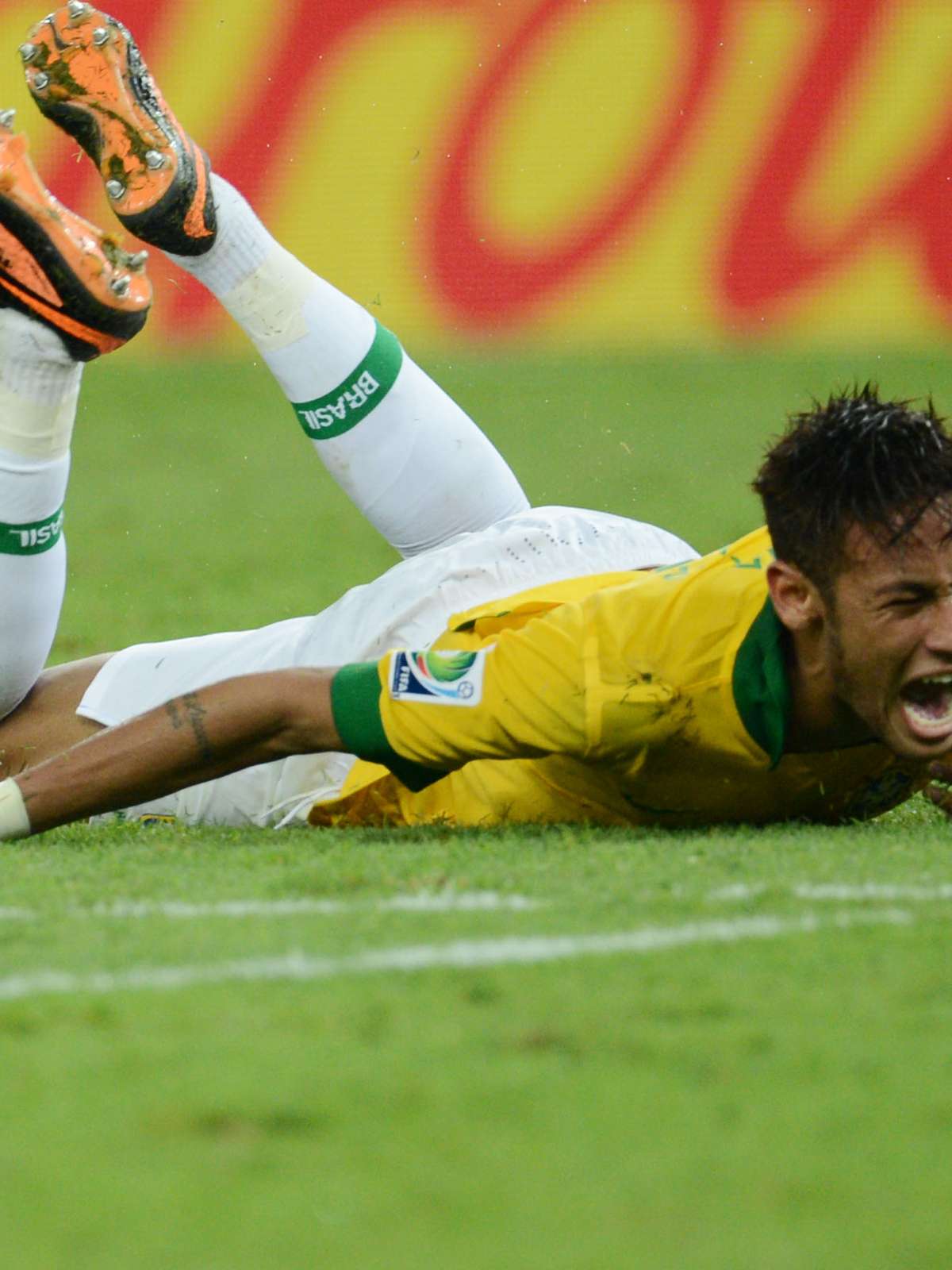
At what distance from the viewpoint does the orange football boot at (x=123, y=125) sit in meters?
3.14

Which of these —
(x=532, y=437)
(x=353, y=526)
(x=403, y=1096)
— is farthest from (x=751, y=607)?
(x=532, y=437)

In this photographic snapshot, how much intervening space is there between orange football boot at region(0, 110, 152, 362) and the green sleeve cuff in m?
0.75

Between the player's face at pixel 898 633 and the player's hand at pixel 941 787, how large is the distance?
1.19ft

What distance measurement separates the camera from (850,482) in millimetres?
2426

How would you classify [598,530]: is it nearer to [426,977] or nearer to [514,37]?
[426,977]

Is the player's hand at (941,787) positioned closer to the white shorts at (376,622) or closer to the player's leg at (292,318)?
the white shorts at (376,622)

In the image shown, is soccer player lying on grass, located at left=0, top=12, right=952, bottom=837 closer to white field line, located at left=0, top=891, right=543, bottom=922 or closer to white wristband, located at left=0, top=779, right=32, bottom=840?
white wristband, located at left=0, top=779, right=32, bottom=840

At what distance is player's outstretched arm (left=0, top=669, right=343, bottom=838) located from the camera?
2594 mm

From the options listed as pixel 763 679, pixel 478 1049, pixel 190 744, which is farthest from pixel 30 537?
pixel 478 1049

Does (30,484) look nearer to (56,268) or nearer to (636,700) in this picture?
(56,268)

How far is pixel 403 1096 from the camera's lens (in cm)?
150

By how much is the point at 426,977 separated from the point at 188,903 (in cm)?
48

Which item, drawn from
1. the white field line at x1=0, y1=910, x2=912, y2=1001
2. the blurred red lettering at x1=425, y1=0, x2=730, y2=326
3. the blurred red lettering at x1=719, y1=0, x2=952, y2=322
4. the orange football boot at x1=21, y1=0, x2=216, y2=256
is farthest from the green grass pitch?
the blurred red lettering at x1=719, y1=0, x2=952, y2=322

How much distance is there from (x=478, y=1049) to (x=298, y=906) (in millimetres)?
586
